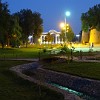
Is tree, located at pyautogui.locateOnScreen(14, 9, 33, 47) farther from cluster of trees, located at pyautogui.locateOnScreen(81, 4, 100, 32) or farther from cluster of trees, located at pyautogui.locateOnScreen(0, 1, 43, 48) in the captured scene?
cluster of trees, located at pyautogui.locateOnScreen(81, 4, 100, 32)

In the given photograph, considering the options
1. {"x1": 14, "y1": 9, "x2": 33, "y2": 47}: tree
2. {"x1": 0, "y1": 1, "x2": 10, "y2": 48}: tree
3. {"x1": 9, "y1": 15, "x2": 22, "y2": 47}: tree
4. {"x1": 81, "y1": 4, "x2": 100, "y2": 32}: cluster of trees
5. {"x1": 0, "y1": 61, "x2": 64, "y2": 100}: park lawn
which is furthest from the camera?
{"x1": 14, "y1": 9, "x2": 33, "y2": 47}: tree

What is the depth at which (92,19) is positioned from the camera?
120 m

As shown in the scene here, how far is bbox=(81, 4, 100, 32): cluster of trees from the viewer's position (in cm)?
11995

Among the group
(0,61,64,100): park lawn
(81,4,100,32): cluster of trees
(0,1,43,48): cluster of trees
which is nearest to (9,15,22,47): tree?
(0,1,43,48): cluster of trees

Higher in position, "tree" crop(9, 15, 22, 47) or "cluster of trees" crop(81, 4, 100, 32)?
"cluster of trees" crop(81, 4, 100, 32)

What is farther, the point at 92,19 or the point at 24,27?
the point at 24,27

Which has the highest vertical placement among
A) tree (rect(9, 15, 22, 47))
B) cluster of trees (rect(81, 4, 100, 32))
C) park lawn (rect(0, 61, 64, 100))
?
cluster of trees (rect(81, 4, 100, 32))

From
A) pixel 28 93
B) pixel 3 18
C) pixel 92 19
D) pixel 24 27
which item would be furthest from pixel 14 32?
pixel 28 93

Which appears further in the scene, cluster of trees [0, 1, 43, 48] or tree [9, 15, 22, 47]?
cluster of trees [0, 1, 43, 48]

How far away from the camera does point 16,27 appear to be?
10381cm

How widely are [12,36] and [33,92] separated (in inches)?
3333

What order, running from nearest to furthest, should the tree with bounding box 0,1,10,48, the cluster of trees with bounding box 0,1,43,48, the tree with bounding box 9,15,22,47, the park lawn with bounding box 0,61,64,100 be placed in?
1. the park lawn with bounding box 0,61,64,100
2. the tree with bounding box 0,1,10,48
3. the tree with bounding box 9,15,22,47
4. the cluster of trees with bounding box 0,1,43,48

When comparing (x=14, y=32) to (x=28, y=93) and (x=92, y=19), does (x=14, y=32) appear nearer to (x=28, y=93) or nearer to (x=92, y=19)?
(x=92, y=19)

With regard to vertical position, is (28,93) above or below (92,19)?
below
